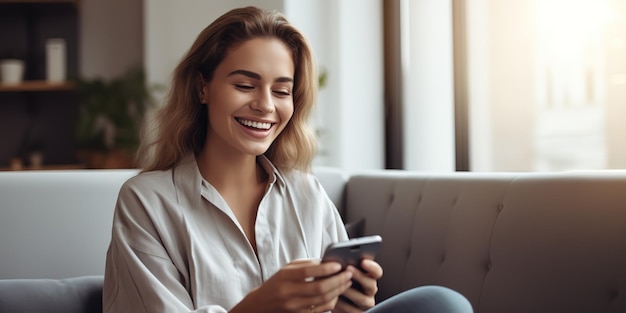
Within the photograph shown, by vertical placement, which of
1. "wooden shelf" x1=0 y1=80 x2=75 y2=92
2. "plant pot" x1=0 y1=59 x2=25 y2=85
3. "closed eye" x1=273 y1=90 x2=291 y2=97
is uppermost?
"plant pot" x1=0 y1=59 x2=25 y2=85

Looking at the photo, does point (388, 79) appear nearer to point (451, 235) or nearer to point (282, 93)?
point (451, 235)

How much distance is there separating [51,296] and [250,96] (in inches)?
28.7

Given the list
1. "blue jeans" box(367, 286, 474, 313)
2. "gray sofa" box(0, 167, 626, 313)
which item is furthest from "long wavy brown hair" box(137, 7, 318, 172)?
"blue jeans" box(367, 286, 474, 313)

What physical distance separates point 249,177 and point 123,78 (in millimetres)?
3897

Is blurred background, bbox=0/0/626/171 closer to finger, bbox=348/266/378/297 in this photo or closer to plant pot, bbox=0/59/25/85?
plant pot, bbox=0/59/25/85

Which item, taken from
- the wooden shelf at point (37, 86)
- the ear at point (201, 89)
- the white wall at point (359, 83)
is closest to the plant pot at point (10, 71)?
the wooden shelf at point (37, 86)

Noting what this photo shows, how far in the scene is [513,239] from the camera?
5.82 feet

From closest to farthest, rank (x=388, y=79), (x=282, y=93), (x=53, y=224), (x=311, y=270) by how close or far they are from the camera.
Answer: (x=311, y=270) < (x=282, y=93) < (x=53, y=224) < (x=388, y=79)

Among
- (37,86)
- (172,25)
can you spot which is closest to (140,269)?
(172,25)

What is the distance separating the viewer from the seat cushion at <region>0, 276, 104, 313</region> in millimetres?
1803

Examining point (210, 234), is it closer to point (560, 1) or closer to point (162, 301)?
point (162, 301)

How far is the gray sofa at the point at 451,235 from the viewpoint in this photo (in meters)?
1.58

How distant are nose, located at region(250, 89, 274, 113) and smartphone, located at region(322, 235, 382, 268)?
0.43 meters

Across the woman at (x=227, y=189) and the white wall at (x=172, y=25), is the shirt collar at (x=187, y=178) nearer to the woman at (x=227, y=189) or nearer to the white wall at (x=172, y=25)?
the woman at (x=227, y=189)
